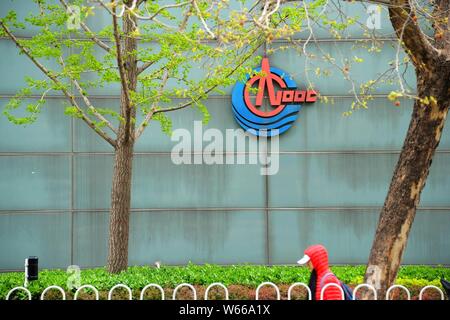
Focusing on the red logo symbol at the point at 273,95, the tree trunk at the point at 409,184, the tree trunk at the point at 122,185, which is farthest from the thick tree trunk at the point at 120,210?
the tree trunk at the point at 409,184

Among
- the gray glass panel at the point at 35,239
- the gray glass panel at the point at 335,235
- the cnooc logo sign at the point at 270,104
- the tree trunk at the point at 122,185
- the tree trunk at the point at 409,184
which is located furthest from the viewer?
the gray glass panel at the point at 335,235

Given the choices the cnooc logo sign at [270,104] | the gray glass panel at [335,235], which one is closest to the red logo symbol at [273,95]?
the cnooc logo sign at [270,104]

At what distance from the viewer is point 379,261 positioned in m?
9.44

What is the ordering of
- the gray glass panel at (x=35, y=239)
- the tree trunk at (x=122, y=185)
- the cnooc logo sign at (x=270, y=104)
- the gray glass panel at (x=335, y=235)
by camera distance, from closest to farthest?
the tree trunk at (x=122, y=185)
the gray glass panel at (x=35, y=239)
the cnooc logo sign at (x=270, y=104)
the gray glass panel at (x=335, y=235)

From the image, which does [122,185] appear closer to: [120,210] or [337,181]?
[120,210]

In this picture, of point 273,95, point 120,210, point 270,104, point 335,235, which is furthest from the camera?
point 335,235

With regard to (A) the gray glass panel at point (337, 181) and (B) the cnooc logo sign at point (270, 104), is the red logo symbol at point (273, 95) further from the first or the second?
(A) the gray glass panel at point (337, 181)

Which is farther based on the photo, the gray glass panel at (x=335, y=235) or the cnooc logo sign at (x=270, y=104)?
the gray glass panel at (x=335, y=235)

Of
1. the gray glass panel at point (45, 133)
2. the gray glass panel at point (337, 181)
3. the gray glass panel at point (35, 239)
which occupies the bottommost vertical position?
the gray glass panel at point (35, 239)

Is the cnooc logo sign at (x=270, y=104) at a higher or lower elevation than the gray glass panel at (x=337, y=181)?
higher

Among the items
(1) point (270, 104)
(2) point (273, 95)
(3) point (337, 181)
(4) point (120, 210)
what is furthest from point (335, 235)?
(4) point (120, 210)

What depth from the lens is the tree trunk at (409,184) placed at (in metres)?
9.41

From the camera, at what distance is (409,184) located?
9.49 meters
